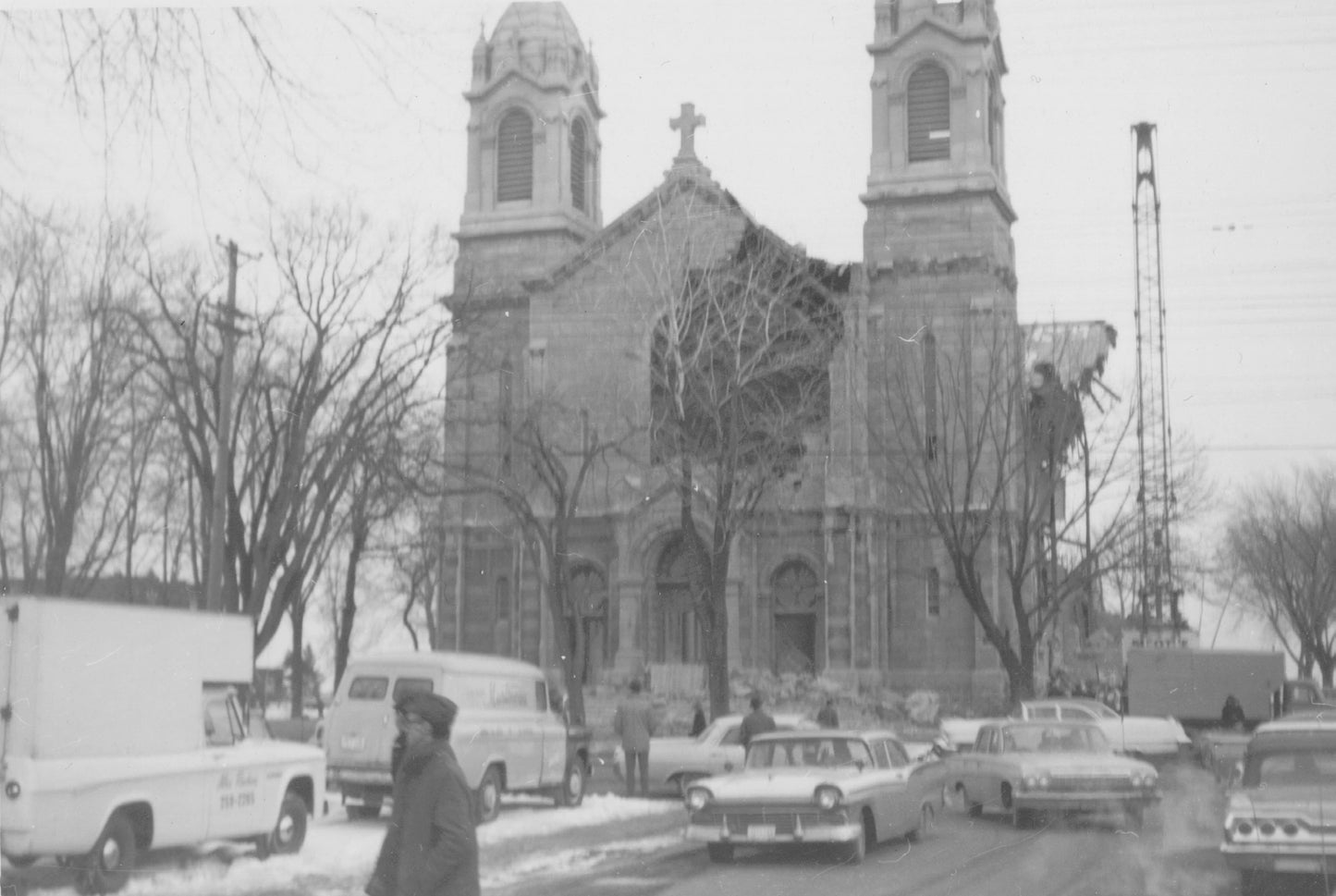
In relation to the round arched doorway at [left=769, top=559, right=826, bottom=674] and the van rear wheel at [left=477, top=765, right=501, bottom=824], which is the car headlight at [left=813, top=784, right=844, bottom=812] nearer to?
the van rear wheel at [left=477, top=765, right=501, bottom=824]

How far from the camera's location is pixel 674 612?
4328 cm

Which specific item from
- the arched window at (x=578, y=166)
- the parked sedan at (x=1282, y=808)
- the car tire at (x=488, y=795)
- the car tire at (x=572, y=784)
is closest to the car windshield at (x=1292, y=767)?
the parked sedan at (x=1282, y=808)

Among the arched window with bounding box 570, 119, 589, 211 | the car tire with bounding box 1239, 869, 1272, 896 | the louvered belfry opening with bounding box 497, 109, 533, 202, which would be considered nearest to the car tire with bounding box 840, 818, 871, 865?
the car tire with bounding box 1239, 869, 1272, 896

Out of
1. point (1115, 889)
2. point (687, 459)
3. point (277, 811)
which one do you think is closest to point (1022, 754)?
point (1115, 889)

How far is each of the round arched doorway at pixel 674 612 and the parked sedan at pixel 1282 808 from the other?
29394 mm

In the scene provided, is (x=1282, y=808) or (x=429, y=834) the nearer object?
(x=429, y=834)

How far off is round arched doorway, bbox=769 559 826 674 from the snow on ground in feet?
71.8

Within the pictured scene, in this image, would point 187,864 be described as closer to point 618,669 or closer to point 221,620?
point 221,620

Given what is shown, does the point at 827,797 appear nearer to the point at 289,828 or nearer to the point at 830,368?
the point at 289,828

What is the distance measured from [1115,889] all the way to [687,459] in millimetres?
15425

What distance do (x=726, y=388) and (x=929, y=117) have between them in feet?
56.5

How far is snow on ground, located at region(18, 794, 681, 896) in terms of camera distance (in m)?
13.6

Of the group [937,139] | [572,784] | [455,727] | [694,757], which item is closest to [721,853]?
[455,727]

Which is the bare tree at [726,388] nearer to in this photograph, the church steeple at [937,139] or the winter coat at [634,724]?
the winter coat at [634,724]
